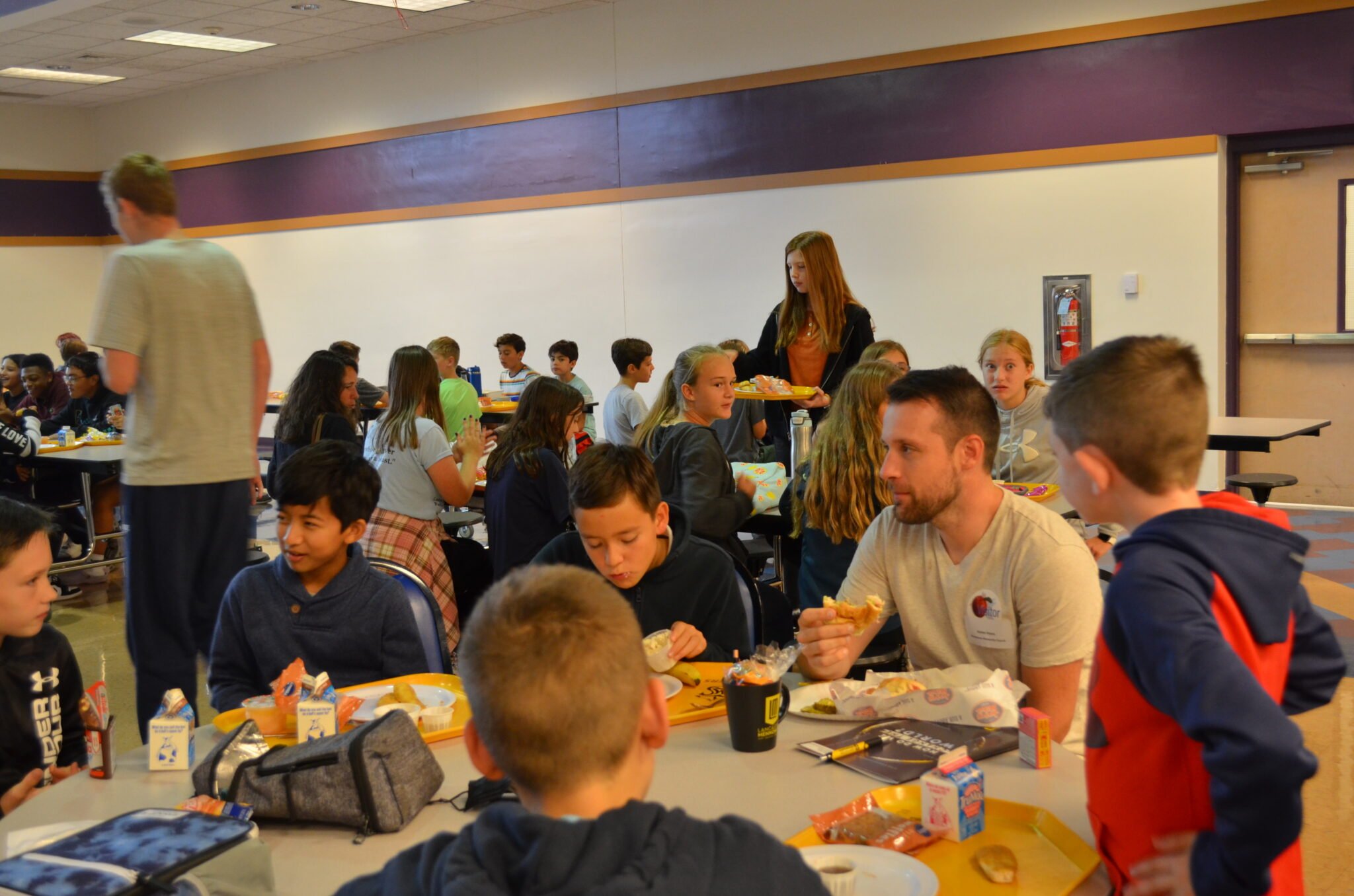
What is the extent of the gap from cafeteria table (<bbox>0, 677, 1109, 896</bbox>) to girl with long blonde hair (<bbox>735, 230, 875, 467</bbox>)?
352 centimetres

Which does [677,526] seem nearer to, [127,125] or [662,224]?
[662,224]

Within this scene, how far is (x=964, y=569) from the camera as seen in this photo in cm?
233

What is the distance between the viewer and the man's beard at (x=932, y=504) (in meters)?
2.32

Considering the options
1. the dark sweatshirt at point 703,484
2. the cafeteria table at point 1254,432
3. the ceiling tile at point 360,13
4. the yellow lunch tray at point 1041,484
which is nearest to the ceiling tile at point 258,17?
the ceiling tile at point 360,13

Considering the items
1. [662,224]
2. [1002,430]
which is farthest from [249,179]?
[1002,430]

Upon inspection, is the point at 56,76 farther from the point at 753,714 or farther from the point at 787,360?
the point at 753,714

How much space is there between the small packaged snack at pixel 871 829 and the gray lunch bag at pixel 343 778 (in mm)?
620

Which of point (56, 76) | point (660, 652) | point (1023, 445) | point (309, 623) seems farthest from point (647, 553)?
point (56, 76)

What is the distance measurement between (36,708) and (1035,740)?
202 centimetres

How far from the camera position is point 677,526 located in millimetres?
2787

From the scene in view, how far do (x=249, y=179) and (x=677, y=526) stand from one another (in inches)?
473

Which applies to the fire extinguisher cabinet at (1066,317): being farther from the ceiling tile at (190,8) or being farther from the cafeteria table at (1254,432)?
the ceiling tile at (190,8)

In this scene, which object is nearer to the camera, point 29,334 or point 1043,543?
point 1043,543

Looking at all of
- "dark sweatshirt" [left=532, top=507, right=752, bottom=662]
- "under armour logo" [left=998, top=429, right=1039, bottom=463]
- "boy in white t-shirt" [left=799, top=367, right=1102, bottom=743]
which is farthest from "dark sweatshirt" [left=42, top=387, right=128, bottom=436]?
"boy in white t-shirt" [left=799, top=367, right=1102, bottom=743]
